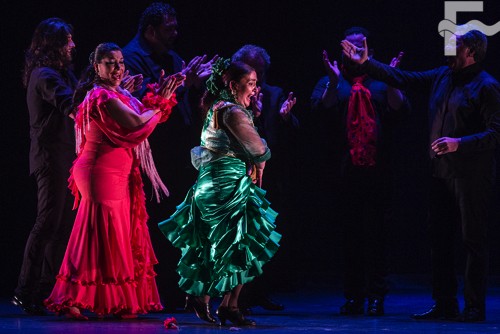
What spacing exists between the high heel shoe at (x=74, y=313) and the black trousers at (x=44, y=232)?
41 centimetres

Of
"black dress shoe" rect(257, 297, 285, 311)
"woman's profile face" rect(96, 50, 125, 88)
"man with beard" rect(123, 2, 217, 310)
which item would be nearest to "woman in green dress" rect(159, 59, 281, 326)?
"woman's profile face" rect(96, 50, 125, 88)

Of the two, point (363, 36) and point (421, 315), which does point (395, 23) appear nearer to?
point (363, 36)

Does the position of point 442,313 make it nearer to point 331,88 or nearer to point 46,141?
point 331,88

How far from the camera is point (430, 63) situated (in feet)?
25.4

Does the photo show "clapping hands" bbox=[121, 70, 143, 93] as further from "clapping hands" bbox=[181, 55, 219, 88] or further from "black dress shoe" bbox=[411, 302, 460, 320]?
"black dress shoe" bbox=[411, 302, 460, 320]

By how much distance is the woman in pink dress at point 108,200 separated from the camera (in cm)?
565

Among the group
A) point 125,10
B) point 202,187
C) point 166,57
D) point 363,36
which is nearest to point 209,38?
point 125,10

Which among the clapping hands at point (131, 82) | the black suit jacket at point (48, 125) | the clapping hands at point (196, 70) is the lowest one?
the black suit jacket at point (48, 125)

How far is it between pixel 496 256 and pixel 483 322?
2.27 meters

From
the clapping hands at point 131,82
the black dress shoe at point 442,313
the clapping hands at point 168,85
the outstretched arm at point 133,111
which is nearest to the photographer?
the outstretched arm at point 133,111

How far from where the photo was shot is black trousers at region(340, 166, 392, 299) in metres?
6.20

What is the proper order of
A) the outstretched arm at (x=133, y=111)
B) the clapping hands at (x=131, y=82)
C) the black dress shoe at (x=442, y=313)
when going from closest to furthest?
the outstretched arm at (x=133, y=111), the black dress shoe at (x=442, y=313), the clapping hands at (x=131, y=82)

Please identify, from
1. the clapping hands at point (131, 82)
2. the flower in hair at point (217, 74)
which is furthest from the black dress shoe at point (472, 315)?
the clapping hands at point (131, 82)

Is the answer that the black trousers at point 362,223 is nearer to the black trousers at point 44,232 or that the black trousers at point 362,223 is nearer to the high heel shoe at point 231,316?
the high heel shoe at point 231,316
